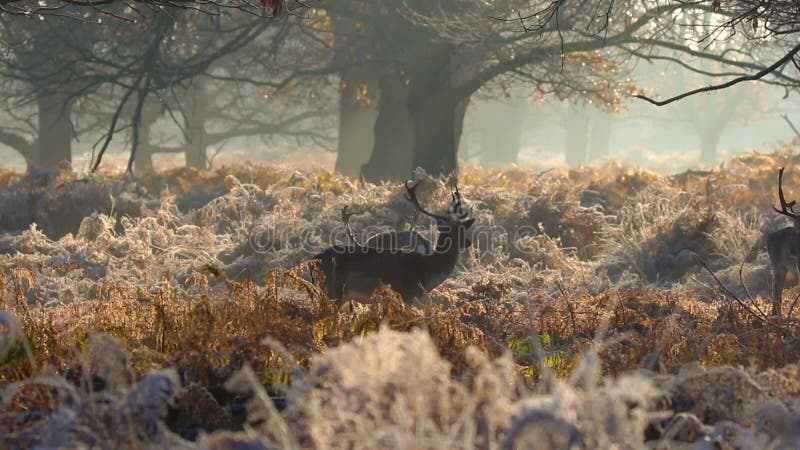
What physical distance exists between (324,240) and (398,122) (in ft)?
26.4

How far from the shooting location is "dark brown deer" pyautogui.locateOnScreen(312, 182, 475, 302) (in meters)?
7.69

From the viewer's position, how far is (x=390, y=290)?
6332 mm

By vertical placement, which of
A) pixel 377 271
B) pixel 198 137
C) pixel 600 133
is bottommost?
pixel 377 271

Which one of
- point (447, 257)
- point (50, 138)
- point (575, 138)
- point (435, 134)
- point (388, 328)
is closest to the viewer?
point (388, 328)

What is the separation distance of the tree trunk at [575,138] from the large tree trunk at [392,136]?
44253mm

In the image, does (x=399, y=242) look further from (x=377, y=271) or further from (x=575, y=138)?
(x=575, y=138)

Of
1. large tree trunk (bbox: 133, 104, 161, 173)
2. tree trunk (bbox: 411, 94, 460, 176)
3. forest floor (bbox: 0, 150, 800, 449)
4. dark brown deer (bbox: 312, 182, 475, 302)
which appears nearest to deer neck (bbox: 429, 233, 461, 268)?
dark brown deer (bbox: 312, 182, 475, 302)

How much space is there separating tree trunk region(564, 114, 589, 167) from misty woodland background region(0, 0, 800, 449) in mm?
37056

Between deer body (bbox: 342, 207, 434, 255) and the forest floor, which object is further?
deer body (bbox: 342, 207, 434, 255)

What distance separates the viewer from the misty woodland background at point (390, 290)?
3.56 m

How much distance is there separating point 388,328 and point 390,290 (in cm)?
48

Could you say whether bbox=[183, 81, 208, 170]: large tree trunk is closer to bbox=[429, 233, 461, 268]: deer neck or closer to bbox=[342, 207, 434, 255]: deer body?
bbox=[342, 207, 434, 255]: deer body

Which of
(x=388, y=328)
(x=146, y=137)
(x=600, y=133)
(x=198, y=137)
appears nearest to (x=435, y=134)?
(x=388, y=328)

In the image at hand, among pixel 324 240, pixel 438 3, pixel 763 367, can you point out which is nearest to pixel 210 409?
pixel 763 367
